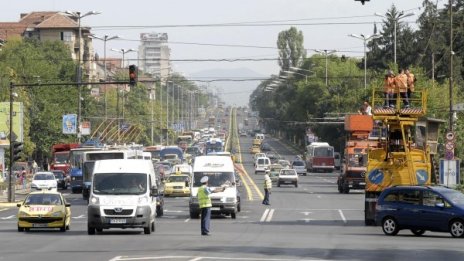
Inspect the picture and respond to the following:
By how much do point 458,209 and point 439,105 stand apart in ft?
170

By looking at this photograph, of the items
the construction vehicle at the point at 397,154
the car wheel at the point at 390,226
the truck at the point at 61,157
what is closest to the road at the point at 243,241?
the car wheel at the point at 390,226

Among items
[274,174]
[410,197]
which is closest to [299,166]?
[274,174]

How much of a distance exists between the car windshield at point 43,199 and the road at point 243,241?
1048 millimetres

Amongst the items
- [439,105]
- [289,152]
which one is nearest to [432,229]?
[439,105]

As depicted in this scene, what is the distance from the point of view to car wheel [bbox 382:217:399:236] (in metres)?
38.5

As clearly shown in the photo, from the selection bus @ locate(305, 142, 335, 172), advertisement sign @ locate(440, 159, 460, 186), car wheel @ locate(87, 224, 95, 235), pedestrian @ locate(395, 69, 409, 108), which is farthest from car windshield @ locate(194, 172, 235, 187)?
bus @ locate(305, 142, 335, 172)

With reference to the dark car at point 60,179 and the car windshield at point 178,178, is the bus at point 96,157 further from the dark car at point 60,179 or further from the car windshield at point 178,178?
the dark car at point 60,179

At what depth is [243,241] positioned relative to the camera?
111ft

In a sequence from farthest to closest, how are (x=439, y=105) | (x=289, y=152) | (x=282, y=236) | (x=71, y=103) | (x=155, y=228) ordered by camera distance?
1. (x=289, y=152)
2. (x=71, y=103)
3. (x=439, y=105)
4. (x=155, y=228)
5. (x=282, y=236)

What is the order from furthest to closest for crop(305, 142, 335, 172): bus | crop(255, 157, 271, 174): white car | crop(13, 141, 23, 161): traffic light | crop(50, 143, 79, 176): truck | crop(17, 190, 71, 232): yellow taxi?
crop(305, 142, 335, 172): bus < crop(255, 157, 271, 174): white car < crop(50, 143, 79, 176): truck < crop(13, 141, 23, 161): traffic light < crop(17, 190, 71, 232): yellow taxi

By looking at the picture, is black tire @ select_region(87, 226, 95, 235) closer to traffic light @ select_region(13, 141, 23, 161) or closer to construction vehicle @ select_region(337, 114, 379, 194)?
construction vehicle @ select_region(337, 114, 379, 194)

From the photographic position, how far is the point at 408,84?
43281mm

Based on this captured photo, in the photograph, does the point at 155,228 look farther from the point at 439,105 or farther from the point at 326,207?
the point at 439,105

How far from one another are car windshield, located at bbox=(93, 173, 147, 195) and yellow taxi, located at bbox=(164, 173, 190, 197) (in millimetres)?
37032
